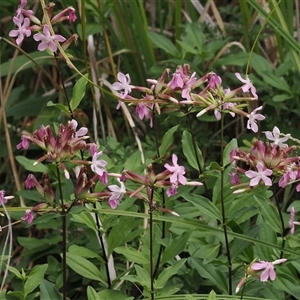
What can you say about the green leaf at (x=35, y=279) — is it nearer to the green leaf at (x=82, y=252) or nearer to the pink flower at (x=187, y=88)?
the green leaf at (x=82, y=252)

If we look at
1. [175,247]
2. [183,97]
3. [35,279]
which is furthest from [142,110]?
[35,279]

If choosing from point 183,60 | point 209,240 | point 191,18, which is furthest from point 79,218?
point 191,18

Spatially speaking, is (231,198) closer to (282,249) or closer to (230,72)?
(282,249)

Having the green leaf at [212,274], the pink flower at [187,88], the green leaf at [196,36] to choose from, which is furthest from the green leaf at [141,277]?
the green leaf at [196,36]

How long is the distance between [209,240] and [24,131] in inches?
40.3

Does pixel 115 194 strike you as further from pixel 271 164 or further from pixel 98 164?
pixel 271 164

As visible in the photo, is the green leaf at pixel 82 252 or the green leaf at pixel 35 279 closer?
the green leaf at pixel 35 279

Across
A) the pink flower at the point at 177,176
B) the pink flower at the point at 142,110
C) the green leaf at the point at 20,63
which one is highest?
the pink flower at the point at 142,110

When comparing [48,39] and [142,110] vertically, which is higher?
[48,39]

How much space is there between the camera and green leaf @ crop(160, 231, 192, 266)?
4.75ft

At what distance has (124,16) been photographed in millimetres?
2346

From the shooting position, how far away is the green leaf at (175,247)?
1.45m

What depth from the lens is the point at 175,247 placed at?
145cm

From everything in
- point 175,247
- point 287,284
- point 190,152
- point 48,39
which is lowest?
point 287,284
